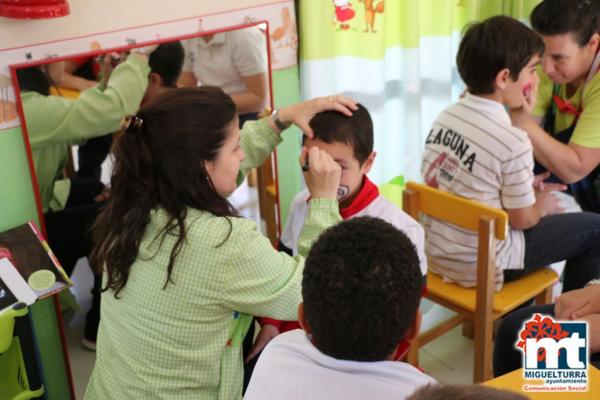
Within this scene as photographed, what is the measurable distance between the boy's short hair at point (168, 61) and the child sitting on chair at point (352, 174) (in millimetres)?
494

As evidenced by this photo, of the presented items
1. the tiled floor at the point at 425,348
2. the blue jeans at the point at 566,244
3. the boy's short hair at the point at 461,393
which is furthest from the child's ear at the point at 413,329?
the tiled floor at the point at 425,348

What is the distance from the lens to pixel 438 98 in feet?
9.26

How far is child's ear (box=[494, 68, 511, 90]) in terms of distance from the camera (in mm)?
2084

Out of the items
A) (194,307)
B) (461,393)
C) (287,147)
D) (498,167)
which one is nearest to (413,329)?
(461,393)

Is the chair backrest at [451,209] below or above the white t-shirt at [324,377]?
below

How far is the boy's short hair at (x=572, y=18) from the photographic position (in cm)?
232

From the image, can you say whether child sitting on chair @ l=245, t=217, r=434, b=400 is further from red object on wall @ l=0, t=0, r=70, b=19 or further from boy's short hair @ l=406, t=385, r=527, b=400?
red object on wall @ l=0, t=0, r=70, b=19

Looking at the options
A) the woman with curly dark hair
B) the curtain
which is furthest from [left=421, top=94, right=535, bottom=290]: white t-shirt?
the woman with curly dark hair

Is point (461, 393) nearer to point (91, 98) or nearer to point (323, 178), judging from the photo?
point (323, 178)

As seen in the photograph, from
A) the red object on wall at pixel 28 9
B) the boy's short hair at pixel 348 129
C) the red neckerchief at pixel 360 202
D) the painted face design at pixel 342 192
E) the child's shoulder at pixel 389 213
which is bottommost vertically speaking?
the child's shoulder at pixel 389 213

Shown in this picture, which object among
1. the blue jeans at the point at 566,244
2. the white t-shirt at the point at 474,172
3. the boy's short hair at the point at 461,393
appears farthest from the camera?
the blue jeans at the point at 566,244

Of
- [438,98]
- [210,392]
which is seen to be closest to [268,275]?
[210,392]

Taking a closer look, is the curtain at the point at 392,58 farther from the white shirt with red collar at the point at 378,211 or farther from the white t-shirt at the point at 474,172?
the white shirt with red collar at the point at 378,211

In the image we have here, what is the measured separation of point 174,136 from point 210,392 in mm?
556
